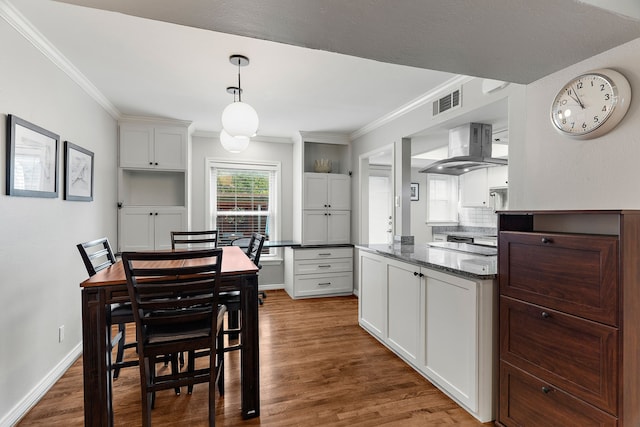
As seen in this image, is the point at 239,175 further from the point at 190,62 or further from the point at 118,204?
the point at 190,62

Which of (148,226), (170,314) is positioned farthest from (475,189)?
(170,314)

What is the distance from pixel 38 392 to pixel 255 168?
3.53 metres

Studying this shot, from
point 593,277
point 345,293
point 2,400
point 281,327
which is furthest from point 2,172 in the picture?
point 345,293

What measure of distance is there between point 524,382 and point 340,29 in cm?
199

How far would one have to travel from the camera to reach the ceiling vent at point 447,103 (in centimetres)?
273

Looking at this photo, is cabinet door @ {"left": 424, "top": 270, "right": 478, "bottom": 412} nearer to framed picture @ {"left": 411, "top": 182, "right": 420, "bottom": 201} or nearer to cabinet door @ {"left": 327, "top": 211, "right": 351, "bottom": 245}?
cabinet door @ {"left": 327, "top": 211, "right": 351, "bottom": 245}

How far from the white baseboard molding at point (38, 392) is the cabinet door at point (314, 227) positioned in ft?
9.32

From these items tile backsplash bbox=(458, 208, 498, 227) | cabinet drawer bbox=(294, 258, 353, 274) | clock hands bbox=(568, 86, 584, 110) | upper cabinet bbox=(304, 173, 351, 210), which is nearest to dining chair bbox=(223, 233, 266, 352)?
cabinet drawer bbox=(294, 258, 353, 274)

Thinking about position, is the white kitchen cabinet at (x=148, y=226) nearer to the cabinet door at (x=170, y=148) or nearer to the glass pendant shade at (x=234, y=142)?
the cabinet door at (x=170, y=148)

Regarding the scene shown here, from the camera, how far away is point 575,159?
5.51 feet

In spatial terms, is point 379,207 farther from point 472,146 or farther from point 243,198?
point 472,146

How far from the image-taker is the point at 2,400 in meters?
1.77

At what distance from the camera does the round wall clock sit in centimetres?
145

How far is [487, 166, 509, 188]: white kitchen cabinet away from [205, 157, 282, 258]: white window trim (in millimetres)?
3800
